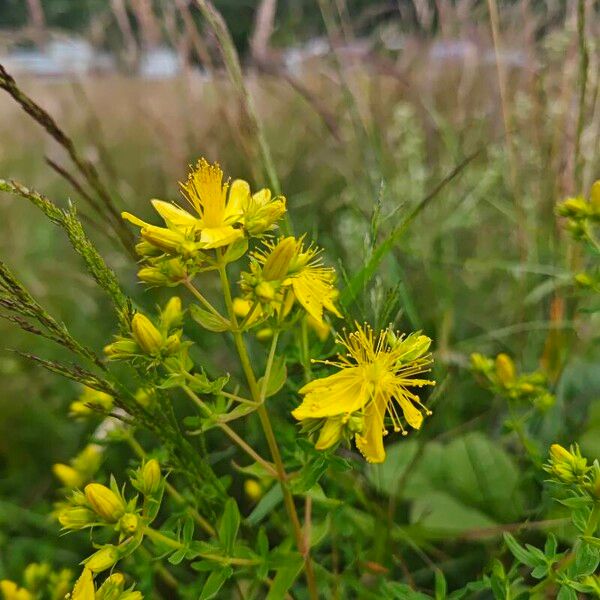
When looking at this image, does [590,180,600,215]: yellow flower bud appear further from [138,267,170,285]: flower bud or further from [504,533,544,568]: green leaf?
[138,267,170,285]: flower bud

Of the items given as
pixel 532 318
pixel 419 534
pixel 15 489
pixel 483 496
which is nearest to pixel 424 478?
pixel 483 496

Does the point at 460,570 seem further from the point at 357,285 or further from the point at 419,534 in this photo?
the point at 357,285

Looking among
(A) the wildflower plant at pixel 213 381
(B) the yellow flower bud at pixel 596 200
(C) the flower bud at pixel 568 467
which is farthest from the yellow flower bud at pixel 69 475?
(B) the yellow flower bud at pixel 596 200

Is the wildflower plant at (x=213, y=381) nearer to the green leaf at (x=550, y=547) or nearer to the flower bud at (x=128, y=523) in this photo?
the flower bud at (x=128, y=523)

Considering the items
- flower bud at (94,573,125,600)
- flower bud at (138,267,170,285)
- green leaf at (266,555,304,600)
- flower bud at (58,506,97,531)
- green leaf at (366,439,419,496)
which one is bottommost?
green leaf at (366,439,419,496)

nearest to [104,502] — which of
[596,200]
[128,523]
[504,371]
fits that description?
[128,523]

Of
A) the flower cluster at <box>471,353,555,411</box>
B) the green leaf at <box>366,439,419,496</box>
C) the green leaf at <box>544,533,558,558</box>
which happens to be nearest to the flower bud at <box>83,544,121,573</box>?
the green leaf at <box>544,533,558,558</box>

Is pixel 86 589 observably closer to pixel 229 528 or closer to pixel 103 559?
pixel 103 559
